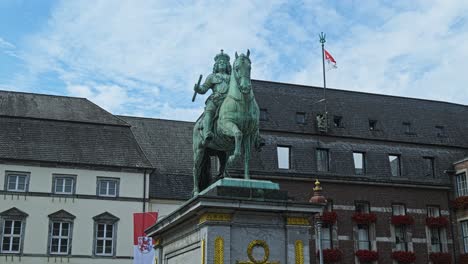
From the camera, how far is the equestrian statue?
11719mm

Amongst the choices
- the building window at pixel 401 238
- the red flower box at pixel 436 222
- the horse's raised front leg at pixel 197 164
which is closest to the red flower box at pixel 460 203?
the red flower box at pixel 436 222

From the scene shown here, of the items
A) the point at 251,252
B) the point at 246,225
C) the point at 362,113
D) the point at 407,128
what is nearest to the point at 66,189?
the point at 362,113

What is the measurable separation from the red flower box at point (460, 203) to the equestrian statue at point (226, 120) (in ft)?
108

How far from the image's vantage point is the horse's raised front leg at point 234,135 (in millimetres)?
11430

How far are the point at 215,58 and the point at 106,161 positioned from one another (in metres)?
30.4

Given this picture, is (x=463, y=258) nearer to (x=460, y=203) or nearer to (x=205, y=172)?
(x=460, y=203)

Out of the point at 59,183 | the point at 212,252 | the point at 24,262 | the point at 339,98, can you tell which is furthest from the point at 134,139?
the point at 212,252

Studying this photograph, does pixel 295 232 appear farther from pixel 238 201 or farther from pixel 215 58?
pixel 215 58

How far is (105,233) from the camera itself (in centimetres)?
4159

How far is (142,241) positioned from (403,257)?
1591cm

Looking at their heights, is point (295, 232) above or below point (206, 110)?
below

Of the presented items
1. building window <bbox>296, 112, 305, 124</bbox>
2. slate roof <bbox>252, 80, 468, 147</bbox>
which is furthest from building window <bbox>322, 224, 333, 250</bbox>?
building window <bbox>296, 112, 305, 124</bbox>

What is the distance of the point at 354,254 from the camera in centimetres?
3981

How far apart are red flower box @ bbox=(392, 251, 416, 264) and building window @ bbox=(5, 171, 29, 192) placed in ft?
75.8
